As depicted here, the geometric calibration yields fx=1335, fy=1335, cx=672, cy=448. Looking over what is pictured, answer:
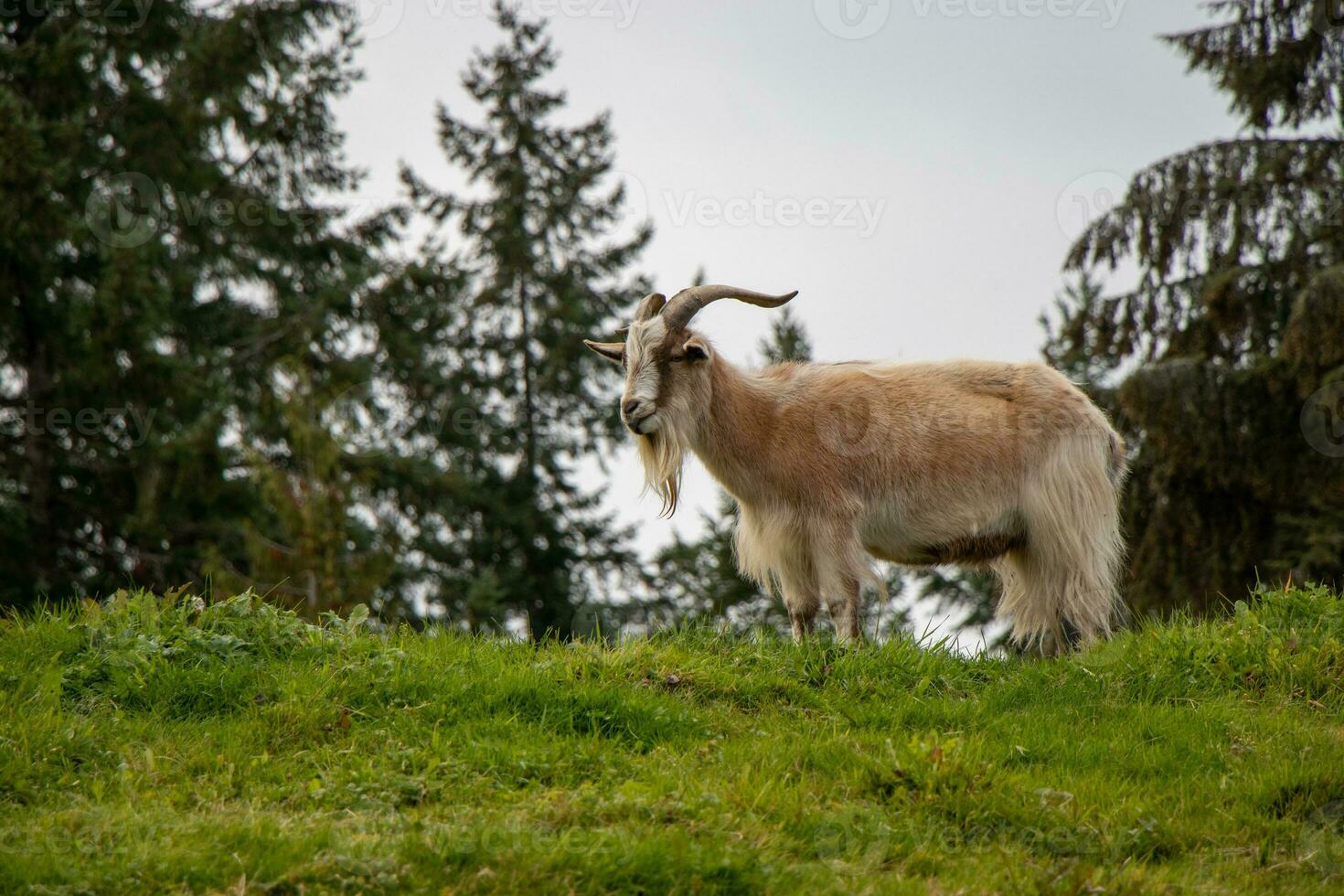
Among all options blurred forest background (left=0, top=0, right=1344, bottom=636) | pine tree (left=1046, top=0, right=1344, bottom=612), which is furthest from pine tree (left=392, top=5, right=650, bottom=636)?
pine tree (left=1046, top=0, right=1344, bottom=612)

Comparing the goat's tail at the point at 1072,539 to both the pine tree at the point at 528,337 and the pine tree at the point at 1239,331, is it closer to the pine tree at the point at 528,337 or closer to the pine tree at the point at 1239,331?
the pine tree at the point at 1239,331

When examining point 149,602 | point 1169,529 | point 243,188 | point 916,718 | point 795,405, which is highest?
point 243,188

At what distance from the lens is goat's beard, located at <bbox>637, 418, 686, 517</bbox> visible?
29.1ft

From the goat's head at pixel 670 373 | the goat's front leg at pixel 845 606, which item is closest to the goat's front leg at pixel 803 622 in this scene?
the goat's front leg at pixel 845 606

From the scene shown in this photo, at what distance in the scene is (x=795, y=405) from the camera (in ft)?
29.7

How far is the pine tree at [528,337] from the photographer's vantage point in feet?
95.2

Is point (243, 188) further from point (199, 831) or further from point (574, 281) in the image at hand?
point (199, 831)

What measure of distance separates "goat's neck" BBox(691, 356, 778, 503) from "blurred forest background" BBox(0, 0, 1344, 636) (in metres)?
6.64

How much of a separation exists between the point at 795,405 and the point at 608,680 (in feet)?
9.81

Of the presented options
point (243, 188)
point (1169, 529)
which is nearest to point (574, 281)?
point (243, 188)

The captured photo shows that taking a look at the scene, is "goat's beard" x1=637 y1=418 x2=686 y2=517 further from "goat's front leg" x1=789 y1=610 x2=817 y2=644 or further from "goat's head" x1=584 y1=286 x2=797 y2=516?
"goat's front leg" x1=789 y1=610 x2=817 y2=644

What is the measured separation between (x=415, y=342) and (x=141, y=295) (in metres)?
7.03

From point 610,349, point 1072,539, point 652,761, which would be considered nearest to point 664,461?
point 610,349

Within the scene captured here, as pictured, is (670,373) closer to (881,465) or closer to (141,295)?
(881,465)
